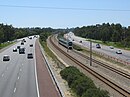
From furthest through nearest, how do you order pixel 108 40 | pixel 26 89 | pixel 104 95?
pixel 108 40 < pixel 26 89 < pixel 104 95

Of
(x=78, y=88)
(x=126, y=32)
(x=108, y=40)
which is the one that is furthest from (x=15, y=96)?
(x=108, y=40)

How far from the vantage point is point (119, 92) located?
30.2 metres

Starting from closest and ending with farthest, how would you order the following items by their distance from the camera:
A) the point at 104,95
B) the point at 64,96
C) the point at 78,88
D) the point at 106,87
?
the point at 104,95 → the point at 64,96 → the point at 78,88 → the point at 106,87

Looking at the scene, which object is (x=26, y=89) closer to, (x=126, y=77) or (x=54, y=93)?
(x=54, y=93)

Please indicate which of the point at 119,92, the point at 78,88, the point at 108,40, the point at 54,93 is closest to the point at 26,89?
the point at 54,93

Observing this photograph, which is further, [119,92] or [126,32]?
[126,32]

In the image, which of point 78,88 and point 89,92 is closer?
point 89,92

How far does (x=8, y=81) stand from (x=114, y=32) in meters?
122

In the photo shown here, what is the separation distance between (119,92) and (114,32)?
125 meters

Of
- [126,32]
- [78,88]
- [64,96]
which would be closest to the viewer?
[64,96]

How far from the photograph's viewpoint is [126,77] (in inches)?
1607

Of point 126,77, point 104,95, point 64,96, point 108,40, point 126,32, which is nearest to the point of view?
point 104,95

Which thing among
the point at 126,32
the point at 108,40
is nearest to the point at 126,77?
the point at 126,32

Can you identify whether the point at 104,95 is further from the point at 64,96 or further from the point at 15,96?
the point at 15,96
